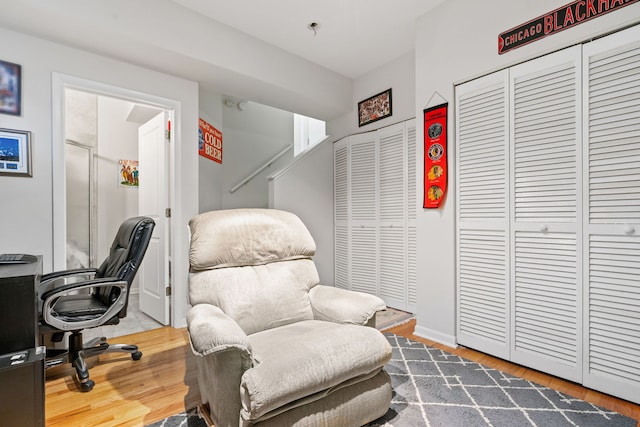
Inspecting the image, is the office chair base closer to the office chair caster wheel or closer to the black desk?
the office chair caster wheel

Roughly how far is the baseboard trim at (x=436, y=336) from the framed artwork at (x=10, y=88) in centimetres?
340

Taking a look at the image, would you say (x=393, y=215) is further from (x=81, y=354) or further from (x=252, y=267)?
(x=81, y=354)

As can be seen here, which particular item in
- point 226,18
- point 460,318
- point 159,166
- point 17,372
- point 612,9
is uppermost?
point 226,18

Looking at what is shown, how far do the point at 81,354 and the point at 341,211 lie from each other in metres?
2.87

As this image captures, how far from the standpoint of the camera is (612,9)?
1.78m

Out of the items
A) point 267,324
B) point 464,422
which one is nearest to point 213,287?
point 267,324

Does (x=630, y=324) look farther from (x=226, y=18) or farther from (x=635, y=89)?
(x=226, y=18)

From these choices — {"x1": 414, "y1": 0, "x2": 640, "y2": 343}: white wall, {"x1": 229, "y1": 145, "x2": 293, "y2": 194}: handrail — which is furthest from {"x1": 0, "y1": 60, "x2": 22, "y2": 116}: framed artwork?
{"x1": 414, "y1": 0, "x2": 640, "y2": 343}: white wall

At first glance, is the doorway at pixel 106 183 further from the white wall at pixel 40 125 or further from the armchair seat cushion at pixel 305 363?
the armchair seat cushion at pixel 305 363

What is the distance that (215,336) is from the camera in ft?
4.11

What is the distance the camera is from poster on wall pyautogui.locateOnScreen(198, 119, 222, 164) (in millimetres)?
3828

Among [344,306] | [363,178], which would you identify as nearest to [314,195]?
[363,178]

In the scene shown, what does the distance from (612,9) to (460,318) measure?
2122mm

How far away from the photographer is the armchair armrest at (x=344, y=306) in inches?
68.1
